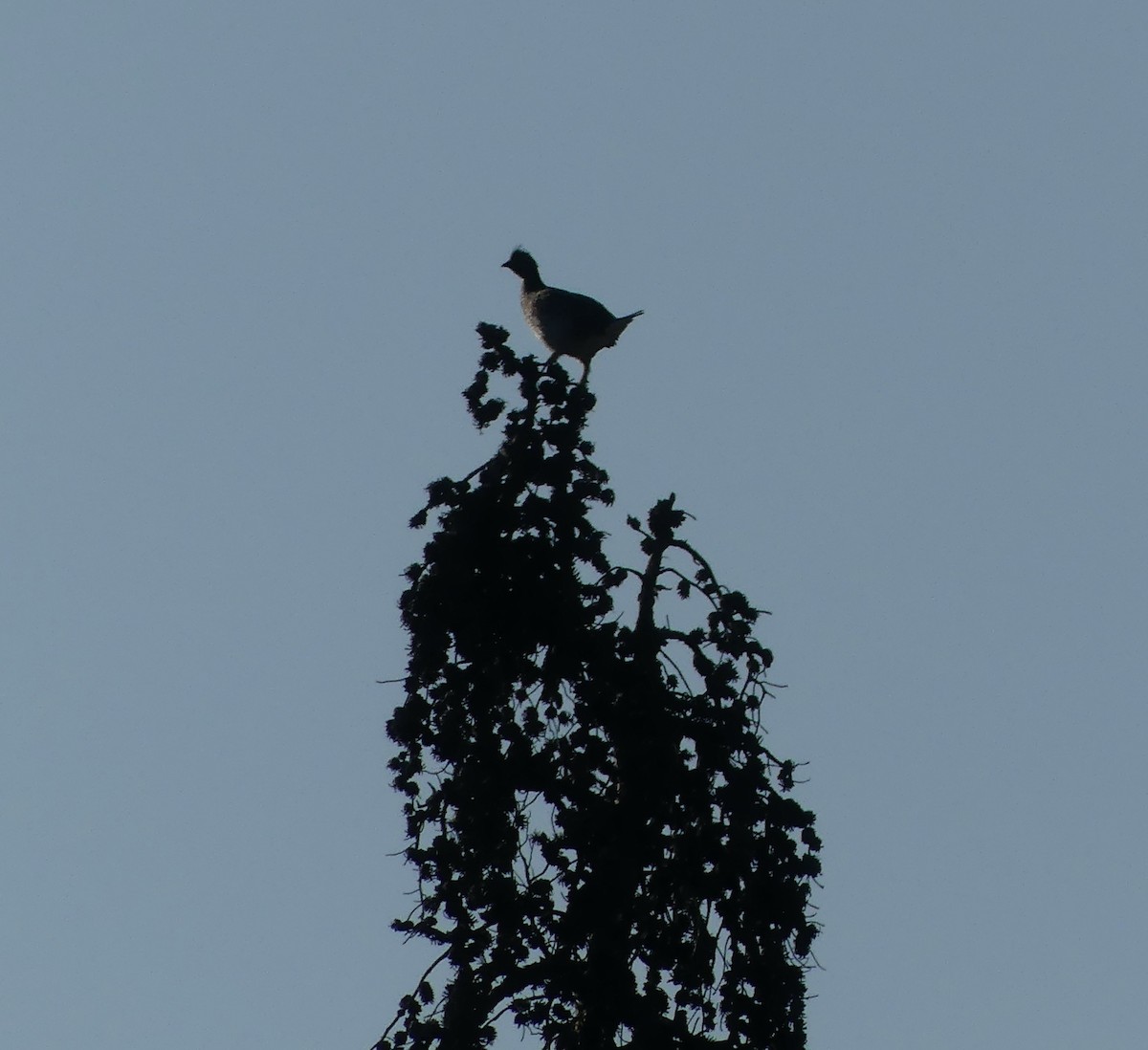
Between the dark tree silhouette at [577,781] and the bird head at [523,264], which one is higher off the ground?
the bird head at [523,264]

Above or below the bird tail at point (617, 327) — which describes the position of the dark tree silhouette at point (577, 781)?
below

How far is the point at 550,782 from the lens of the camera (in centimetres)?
2150

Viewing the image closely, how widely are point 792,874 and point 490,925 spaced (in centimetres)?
237

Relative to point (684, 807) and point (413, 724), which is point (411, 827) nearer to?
point (413, 724)

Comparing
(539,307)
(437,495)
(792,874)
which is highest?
(539,307)

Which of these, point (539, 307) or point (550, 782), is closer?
point (550, 782)

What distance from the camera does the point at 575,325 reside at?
2602cm

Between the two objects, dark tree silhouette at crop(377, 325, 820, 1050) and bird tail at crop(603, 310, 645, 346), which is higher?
bird tail at crop(603, 310, 645, 346)

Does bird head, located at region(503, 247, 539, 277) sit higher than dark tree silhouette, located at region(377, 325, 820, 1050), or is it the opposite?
bird head, located at region(503, 247, 539, 277)

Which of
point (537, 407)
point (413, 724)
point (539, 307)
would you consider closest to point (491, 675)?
point (413, 724)

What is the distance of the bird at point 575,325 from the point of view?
2598 cm

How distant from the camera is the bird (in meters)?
26.0

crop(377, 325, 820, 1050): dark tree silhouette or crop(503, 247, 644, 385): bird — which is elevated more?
crop(503, 247, 644, 385): bird

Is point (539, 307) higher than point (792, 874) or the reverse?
higher
